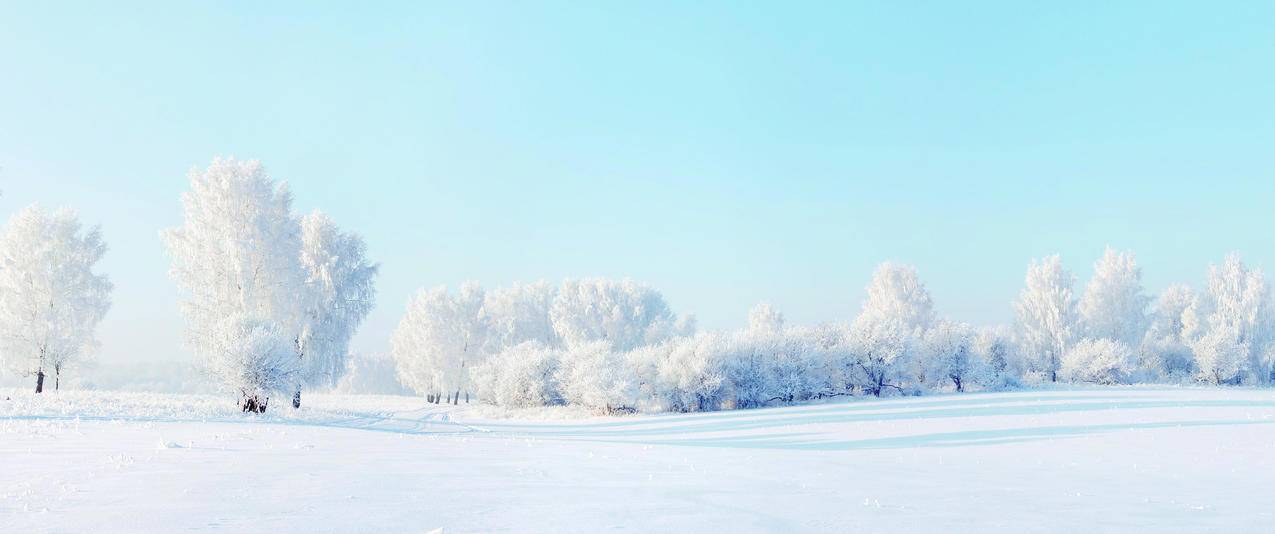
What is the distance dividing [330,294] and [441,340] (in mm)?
22233

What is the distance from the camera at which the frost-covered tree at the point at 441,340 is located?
2283 inches

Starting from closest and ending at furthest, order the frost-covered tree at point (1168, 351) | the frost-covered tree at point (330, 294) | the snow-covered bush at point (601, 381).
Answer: the frost-covered tree at point (330, 294), the snow-covered bush at point (601, 381), the frost-covered tree at point (1168, 351)

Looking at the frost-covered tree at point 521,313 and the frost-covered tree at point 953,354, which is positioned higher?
the frost-covered tree at point 521,313

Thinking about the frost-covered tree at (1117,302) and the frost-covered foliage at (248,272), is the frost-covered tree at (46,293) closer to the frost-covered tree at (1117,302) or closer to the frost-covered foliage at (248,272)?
the frost-covered foliage at (248,272)

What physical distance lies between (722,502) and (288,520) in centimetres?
383

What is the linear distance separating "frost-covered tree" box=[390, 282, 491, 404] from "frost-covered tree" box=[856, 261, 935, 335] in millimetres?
36523

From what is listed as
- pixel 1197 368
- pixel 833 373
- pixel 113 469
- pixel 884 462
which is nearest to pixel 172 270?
pixel 113 469

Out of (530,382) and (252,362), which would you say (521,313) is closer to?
(530,382)

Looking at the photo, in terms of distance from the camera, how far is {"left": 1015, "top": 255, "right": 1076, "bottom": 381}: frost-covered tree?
62600mm

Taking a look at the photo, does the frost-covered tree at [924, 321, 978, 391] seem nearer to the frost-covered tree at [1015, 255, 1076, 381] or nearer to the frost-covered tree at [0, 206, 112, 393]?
the frost-covered tree at [1015, 255, 1076, 381]

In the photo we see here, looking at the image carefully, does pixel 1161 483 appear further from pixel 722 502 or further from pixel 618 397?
pixel 618 397

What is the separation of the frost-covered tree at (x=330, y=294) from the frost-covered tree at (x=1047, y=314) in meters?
57.4

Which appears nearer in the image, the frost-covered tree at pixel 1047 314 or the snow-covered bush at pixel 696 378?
the snow-covered bush at pixel 696 378

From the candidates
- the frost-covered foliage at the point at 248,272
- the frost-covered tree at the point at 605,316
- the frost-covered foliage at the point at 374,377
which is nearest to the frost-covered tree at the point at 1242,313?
the frost-covered tree at the point at 605,316
